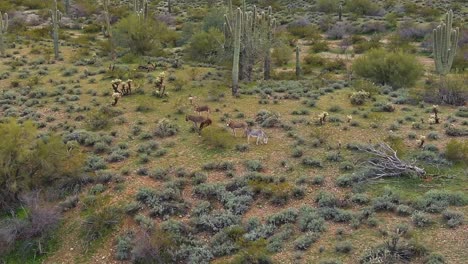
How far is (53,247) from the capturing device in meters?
12.0

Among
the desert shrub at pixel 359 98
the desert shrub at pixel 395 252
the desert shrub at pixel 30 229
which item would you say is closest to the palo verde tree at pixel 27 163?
the desert shrub at pixel 30 229

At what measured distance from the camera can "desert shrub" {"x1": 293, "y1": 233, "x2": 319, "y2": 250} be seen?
11.0 metres

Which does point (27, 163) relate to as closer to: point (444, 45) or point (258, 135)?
point (258, 135)

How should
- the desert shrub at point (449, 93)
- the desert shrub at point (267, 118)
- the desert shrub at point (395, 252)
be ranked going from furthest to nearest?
1. the desert shrub at point (449, 93)
2. the desert shrub at point (267, 118)
3. the desert shrub at point (395, 252)

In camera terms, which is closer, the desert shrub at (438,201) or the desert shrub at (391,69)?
the desert shrub at (438,201)

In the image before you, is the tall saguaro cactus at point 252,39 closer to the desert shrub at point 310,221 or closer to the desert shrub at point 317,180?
the desert shrub at point 317,180

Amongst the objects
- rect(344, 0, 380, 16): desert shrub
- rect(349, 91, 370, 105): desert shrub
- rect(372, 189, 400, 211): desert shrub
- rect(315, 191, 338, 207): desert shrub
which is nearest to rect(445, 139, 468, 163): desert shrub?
rect(372, 189, 400, 211): desert shrub

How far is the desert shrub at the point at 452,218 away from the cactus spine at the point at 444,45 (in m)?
12.5

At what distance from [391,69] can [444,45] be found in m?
3.00

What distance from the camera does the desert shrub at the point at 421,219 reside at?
1129 cm

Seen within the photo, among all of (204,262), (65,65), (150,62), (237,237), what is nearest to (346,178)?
(237,237)

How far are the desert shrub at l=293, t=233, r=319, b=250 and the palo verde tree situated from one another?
22.3 ft

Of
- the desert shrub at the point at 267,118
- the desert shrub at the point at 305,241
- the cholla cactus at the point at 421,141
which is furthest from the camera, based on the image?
the desert shrub at the point at 267,118

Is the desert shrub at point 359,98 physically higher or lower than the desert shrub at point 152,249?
higher
